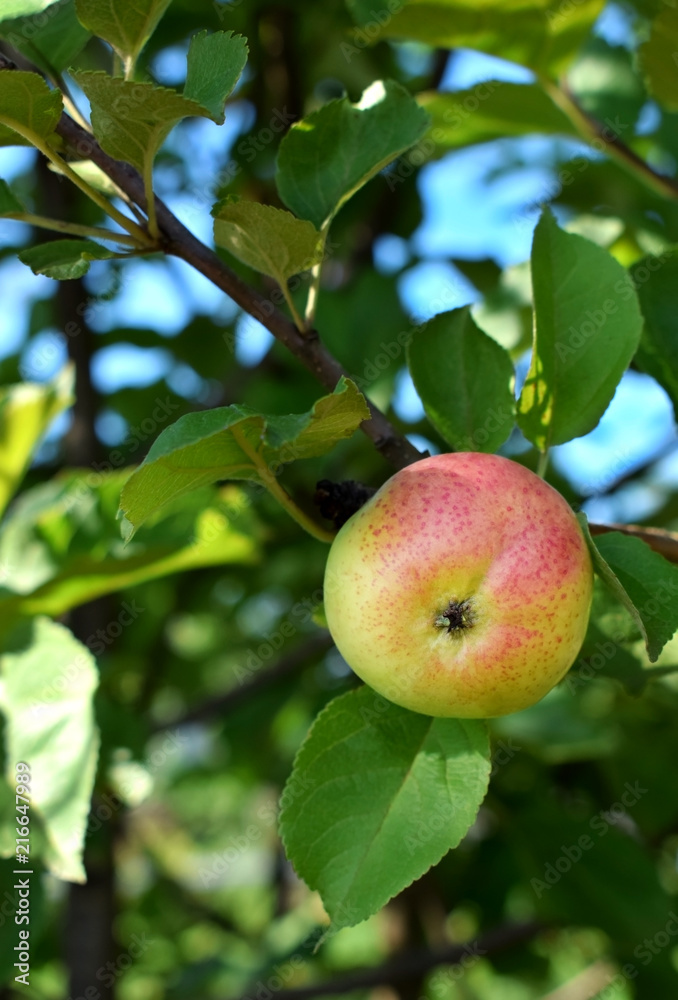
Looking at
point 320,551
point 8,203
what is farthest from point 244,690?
point 8,203

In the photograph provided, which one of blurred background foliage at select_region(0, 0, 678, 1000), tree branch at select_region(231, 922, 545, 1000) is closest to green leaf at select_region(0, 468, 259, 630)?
blurred background foliage at select_region(0, 0, 678, 1000)

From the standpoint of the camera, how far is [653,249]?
1.43 meters

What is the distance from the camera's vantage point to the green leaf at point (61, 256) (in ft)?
2.63

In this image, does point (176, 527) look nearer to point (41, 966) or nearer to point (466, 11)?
point (466, 11)

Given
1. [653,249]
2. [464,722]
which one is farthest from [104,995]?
[653,249]

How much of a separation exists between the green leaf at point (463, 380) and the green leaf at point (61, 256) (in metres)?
0.34

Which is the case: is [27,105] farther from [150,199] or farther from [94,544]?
[94,544]

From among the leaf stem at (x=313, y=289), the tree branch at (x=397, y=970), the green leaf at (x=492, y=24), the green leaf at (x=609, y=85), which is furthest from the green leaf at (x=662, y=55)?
the tree branch at (x=397, y=970)

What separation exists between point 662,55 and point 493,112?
0.28m

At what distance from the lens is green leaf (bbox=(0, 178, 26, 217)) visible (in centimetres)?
88

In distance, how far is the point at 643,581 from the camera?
2.51ft

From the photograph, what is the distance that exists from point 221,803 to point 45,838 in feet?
11.9

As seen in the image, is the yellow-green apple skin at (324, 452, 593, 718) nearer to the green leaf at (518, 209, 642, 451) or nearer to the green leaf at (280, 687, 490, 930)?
the green leaf at (280, 687, 490, 930)

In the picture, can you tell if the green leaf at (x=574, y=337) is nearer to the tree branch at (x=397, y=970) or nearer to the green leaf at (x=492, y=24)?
the green leaf at (x=492, y=24)
